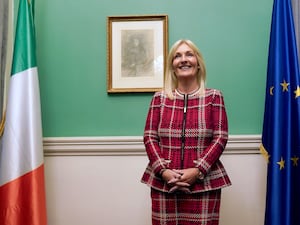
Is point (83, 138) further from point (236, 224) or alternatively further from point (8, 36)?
point (236, 224)

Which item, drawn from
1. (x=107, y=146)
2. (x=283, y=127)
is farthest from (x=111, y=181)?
(x=283, y=127)

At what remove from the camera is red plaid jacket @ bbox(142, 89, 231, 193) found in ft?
4.77

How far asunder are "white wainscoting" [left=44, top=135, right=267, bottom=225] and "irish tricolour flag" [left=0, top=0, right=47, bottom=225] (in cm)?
26

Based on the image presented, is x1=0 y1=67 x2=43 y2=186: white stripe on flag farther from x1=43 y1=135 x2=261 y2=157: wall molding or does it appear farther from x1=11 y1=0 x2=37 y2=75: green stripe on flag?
x1=43 y1=135 x2=261 y2=157: wall molding

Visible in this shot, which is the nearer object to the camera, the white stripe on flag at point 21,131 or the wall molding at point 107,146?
the white stripe on flag at point 21,131

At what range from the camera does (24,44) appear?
1905mm

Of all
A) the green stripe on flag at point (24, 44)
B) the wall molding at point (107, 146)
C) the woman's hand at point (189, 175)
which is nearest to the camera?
the woman's hand at point (189, 175)

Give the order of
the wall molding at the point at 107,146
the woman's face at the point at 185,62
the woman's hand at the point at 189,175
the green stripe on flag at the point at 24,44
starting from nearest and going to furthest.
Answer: the woman's hand at the point at 189,175 → the woman's face at the point at 185,62 → the green stripe on flag at the point at 24,44 → the wall molding at the point at 107,146

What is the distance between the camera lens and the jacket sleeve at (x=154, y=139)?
4.77ft

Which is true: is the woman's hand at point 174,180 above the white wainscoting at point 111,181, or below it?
above

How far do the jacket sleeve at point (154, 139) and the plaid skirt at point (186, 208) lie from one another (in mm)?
121

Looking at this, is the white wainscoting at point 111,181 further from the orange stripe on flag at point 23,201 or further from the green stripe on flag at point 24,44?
the green stripe on flag at point 24,44

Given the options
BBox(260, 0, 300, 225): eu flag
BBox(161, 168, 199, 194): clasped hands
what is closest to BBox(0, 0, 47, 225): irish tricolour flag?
BBox(161, 168, 199, 194): clasped hands

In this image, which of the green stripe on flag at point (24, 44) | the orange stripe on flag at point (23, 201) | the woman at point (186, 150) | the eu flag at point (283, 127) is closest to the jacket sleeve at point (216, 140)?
the woman at point (186, 150)
